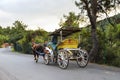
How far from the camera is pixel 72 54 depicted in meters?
18.0

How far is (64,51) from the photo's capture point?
17438 millimetres

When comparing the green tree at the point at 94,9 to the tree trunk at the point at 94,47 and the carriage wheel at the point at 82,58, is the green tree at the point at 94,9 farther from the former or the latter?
the carriage wheel at the point at 82,58

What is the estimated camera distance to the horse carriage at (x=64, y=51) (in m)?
17.4

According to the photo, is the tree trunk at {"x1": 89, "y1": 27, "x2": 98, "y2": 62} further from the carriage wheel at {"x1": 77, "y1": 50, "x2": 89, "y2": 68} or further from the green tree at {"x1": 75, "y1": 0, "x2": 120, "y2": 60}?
the carriage wheel at {"x1": 77, "y1": 50, "x2": 89, "y2": 68}

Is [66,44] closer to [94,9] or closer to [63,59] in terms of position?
[63,59]

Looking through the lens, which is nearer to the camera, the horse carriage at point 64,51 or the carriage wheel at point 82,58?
the horse carriage at point 64,51

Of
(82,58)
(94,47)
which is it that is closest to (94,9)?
(94,47)

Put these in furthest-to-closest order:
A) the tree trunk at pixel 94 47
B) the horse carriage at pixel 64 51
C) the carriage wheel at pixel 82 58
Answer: the tree trunk at pixel 94 47 → the carriage wheel at pixel 82 58 → the horse carriage at pixel 64 51

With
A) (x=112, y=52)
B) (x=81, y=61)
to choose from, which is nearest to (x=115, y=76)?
(x=81, y=61)

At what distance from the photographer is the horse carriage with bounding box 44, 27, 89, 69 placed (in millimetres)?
17438

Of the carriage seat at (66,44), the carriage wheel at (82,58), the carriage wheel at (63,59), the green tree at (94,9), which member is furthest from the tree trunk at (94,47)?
the carriage wheel at (63,59)

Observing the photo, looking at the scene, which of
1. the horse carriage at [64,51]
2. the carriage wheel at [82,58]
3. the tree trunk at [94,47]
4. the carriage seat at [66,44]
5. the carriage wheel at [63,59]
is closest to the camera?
the carriage wheel at [63,59]

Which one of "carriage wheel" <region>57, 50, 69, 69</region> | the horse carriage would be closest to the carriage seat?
the horse carriage

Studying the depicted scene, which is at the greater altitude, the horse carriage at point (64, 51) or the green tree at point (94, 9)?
the green tree at point (94, 9)
